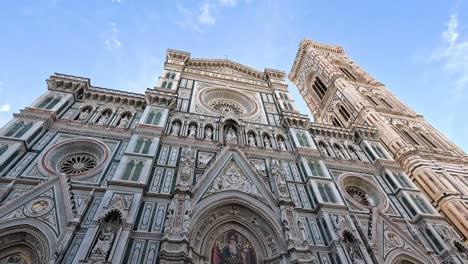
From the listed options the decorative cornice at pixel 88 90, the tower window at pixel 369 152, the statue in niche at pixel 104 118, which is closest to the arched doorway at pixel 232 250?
the statue in niche at pixel 104 118

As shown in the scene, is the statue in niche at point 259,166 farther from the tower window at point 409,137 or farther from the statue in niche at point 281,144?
the tower window at point 409,137

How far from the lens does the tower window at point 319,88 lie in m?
29.8

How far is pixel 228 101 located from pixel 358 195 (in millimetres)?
9717

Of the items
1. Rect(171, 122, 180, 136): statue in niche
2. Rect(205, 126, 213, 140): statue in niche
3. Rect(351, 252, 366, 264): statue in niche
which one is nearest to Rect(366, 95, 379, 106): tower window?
Rect(205, 126, 213, 140): statue in niche

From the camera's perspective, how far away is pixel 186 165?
1123 cm

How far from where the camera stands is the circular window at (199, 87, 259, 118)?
17.6 m

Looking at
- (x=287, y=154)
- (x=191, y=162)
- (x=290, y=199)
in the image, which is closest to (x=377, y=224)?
(x=290, y=199)

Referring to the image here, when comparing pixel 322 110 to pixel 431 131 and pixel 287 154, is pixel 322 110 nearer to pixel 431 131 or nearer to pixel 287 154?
pixel 431 131

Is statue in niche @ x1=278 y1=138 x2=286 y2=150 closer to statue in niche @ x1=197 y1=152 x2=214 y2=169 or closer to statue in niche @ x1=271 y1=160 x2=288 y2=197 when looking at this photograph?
statue in niche @ x1=271 y1=160 x2=288 y2=197

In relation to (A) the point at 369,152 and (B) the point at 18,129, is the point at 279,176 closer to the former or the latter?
(A) the point at 369,152

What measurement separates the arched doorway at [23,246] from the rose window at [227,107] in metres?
11.5

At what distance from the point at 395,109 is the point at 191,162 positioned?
60.0 feet

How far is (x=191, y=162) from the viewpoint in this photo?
1152 centimetres

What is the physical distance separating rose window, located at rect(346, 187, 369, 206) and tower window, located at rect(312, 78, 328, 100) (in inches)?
671
